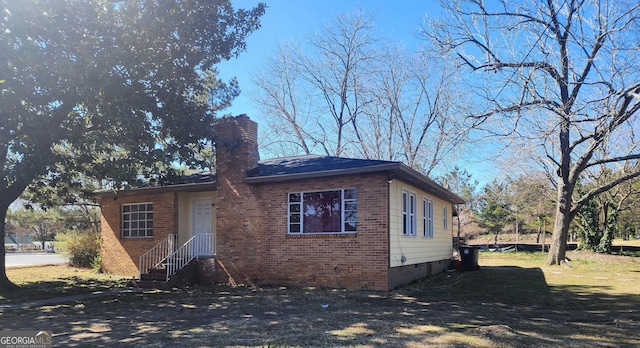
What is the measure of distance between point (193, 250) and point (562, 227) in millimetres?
16604

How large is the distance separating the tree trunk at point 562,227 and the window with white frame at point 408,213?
1012cm

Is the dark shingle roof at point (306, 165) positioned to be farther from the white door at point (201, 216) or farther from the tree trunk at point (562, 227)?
the tree trunk at point (562, 227)

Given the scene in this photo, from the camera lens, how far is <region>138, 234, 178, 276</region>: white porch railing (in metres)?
15.9

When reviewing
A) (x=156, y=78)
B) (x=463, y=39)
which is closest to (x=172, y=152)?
(x=156, y=78)

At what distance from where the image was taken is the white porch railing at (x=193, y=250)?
1467 centimetres

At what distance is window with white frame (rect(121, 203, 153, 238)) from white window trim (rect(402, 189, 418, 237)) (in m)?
9.35

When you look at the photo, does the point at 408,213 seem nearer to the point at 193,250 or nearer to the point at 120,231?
the point at 193,250

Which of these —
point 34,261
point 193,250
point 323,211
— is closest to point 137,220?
point 193,250

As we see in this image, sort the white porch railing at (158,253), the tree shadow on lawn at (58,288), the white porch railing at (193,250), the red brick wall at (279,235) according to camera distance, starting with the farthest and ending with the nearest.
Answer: the white porch railing at (158,253) < the white porch railing at (193,250) < the red brick wall at (279,235) < the tree shadow on lawn at (58,288)

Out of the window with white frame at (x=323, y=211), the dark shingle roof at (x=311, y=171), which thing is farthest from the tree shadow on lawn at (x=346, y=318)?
the dark shingle roof at (x=311, y=171)

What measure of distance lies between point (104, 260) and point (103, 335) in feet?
38.8

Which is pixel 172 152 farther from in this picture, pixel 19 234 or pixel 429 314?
pixel 19 234

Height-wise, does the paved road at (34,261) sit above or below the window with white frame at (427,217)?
below

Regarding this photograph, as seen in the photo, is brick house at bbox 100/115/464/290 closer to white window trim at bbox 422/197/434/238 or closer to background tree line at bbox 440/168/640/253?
white window trim at bbox 422/197/434/238
